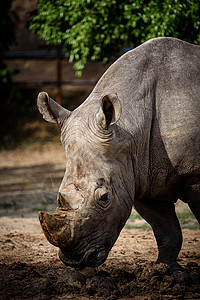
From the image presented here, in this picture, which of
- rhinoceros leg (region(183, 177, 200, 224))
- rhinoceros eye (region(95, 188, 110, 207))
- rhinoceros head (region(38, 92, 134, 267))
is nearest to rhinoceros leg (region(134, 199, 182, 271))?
rhinoceros leg (region(183, 177, 200, 224))

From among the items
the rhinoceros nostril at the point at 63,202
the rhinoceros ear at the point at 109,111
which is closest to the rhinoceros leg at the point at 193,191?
the rhinoceros ear at the point at 109,111

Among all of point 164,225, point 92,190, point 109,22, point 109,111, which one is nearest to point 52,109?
point 109,111

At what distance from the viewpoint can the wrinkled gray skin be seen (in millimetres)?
3610

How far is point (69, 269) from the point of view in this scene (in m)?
4.56

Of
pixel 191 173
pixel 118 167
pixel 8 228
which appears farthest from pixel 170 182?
pixel 8 228

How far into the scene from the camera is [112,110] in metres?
3.70

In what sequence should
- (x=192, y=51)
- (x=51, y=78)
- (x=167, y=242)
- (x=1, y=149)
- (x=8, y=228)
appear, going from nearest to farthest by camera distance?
(x=192, y=51) → (x=167, y=242) → (x=8, y=228) → (x=1, y=149) → (x=51, y=78)

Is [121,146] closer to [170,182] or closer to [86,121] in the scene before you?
[86,121]

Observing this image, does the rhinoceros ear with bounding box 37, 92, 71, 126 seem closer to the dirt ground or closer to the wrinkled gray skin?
the wrinkled gray skin

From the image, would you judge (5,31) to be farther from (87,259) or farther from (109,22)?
(87,259)

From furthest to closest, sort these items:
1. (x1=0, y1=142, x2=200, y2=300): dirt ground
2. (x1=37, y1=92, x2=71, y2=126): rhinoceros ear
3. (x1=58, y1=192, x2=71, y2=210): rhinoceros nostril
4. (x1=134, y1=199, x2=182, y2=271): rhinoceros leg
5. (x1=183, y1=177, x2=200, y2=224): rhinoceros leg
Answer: (x1=134, y1=199, x2=182, y2=271): rhinoceros leg → (x1=183, y1=177, x2=200, y2=224): rhinoceros leg → (x1=37, y1=92, x2=71, y2=126): rhinoceros ear → (x1=0, y1=142, x2=200, y2=300): dirt ground → (x1=58, y1=192, x2=71, y2=210): rhinoceros nostril

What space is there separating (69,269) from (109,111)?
66.2 inches

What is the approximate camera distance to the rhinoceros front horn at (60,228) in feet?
11.4

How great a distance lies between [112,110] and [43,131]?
1162cm
